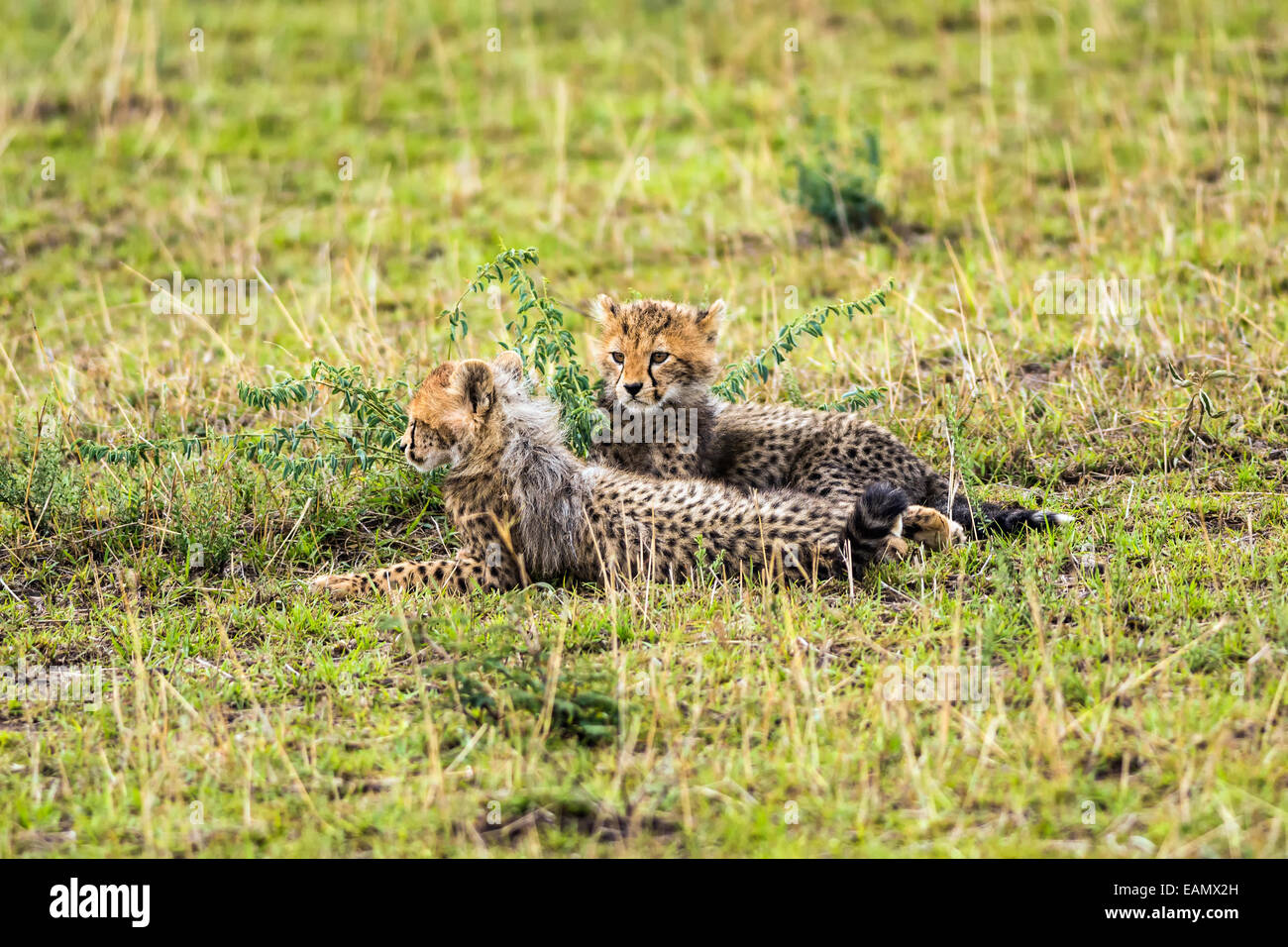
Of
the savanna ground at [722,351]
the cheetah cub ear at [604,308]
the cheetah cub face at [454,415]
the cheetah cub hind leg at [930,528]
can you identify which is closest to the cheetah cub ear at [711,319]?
the cheetah cub ear at [604,308]

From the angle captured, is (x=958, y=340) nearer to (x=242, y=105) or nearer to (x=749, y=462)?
(x=749, y=462)

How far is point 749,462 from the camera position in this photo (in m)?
5.55

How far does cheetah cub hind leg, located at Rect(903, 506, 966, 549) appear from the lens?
4.91 metres

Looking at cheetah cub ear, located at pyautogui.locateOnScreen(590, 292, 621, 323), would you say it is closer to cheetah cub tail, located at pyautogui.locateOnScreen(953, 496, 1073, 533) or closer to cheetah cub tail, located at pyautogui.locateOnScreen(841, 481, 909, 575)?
cheetah cub tail, located at pyautogui.locateOnScreen(841, 481, 909, 575)

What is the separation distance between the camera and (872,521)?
15.1 feet

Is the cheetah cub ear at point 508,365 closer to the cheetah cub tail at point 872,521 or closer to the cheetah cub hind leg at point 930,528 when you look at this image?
the cheetah cub tail at point 872,521

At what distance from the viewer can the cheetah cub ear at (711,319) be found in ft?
19.2

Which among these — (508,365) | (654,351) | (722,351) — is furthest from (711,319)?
(508,365)

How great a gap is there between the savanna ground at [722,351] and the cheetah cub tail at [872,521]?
0.18 meters

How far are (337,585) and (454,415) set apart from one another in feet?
2.44

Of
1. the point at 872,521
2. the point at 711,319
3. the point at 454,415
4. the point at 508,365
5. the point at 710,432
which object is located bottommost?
the point at 872,521

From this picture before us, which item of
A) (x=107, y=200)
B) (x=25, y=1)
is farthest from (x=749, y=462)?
(x=25, y=1)

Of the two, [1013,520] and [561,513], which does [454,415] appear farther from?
[1013,520]
